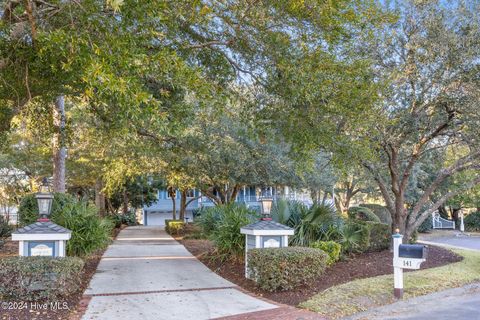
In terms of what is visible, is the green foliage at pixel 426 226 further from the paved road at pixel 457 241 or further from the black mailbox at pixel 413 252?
the black mailbox at pixel 413 252

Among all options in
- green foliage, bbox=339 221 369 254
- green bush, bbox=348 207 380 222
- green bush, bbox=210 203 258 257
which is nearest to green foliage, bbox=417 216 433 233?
green bush, bbox=348 207 380 222

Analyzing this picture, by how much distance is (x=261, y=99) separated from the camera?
9.96 meters

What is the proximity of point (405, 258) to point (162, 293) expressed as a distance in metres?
4.43

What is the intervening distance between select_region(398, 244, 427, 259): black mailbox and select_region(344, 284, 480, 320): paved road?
2.71 feet

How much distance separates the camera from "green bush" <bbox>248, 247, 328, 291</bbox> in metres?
7.80

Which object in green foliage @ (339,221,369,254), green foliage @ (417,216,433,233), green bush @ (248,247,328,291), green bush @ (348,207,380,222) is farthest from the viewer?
green foliage @ (417,216,433,233)

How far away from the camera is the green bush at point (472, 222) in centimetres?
2897

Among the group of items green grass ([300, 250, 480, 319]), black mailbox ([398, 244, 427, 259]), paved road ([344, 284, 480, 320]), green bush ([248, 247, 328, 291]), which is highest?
black mailbox ([398, 244, 427, 259])

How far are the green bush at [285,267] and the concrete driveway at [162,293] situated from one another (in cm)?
49

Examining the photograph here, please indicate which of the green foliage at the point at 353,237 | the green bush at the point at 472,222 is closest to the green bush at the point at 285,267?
the green foliage at the point at 353,237

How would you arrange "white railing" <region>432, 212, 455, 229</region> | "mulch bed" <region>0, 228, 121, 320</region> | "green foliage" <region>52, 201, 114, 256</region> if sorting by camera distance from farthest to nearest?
"white railing" <region>432, 212, 455, 229</region>
"green foliage" <region>52, 201, 114, 256</region>
"mulch bed" <region>0, 228, 121, 320</region>

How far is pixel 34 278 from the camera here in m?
6.47

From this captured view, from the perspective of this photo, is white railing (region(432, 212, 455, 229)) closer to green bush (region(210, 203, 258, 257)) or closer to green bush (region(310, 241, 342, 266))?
green bush (region(310, 241, 342, 266))

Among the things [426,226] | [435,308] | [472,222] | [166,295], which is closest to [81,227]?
[166,295]
